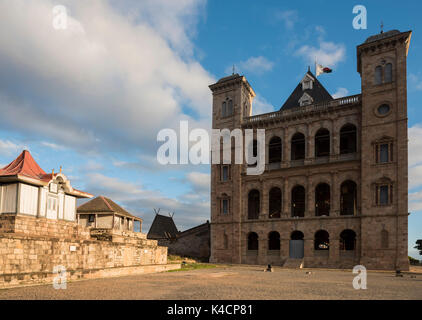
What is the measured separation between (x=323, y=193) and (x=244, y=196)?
11.5 metres

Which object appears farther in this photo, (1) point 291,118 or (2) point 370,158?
(1) point 291,118

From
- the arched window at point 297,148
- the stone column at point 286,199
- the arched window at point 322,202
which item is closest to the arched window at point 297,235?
the stone column at point 286,199

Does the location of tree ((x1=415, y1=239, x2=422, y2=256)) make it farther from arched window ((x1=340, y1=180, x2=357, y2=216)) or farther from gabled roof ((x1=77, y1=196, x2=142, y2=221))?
gabled roof ((x1=77, y1=196, x2=142, y2=221))

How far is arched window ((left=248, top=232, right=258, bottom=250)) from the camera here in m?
47.3

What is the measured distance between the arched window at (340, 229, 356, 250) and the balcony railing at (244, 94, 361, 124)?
15.4 m

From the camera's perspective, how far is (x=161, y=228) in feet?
207

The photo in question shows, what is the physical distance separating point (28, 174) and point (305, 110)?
34.3 meters

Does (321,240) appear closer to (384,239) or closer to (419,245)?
(384,239)

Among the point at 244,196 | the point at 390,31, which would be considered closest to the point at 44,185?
the point at 244,196

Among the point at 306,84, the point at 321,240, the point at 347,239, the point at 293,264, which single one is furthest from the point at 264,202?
the point at 306,84

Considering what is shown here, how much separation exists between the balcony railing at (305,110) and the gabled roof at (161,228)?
26.1m

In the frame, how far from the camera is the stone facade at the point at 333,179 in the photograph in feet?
121

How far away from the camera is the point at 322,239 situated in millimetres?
48250

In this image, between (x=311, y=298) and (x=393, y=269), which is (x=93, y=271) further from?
(x=393, y=269)
